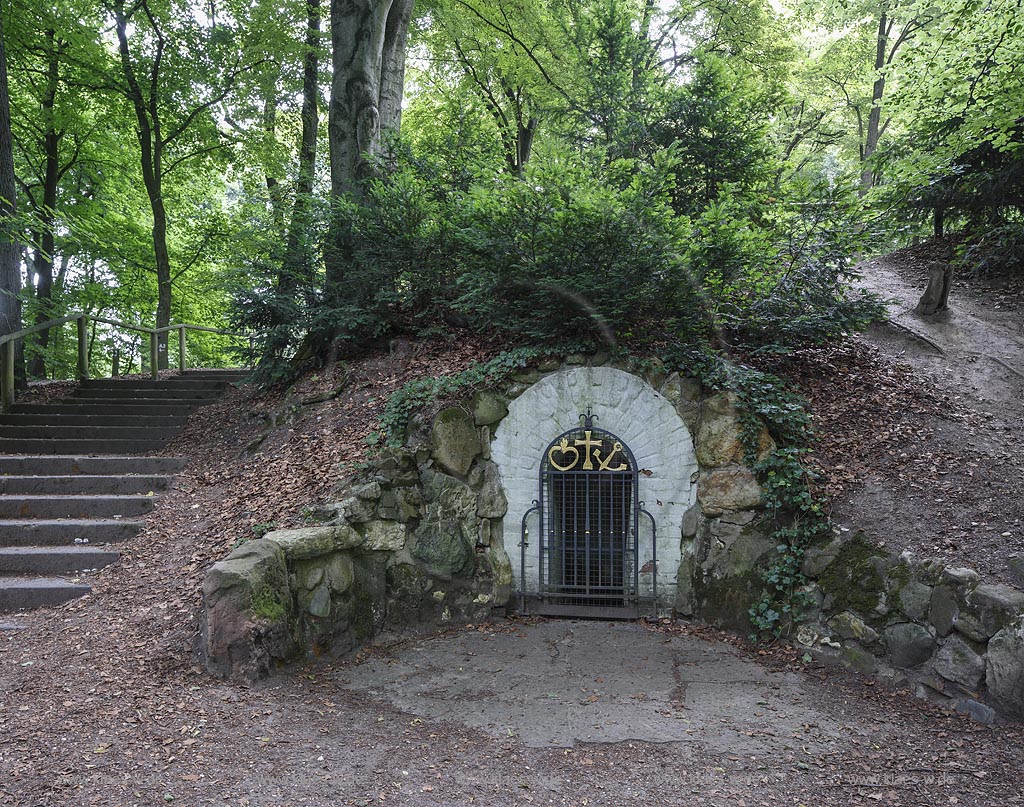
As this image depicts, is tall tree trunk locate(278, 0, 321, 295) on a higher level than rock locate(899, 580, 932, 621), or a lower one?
higher

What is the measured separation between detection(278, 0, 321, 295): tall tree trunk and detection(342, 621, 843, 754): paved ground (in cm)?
496

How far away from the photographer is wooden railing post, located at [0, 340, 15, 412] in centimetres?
841

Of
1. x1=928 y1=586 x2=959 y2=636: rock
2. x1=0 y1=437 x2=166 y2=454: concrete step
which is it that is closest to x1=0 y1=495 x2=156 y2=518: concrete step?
x1=0 y1=437 x2=166 y2=454: concrete step

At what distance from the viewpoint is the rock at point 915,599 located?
407cm

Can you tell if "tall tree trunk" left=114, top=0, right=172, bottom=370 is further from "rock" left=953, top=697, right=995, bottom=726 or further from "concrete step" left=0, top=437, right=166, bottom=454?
"rock" left=953, top=697, right=995, bottom=726

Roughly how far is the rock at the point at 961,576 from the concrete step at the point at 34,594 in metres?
6.19

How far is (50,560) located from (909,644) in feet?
21.6

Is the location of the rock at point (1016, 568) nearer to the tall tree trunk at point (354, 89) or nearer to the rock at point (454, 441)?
the rock at point (454, 441)

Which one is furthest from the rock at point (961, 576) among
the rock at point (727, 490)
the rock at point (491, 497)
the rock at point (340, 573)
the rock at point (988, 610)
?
the rock at point (340, 573)

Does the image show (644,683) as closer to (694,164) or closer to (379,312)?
(379,312)

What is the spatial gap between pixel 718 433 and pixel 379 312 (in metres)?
4.07

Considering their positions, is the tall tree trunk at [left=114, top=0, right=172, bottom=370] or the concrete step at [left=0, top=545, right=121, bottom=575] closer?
A: the concrete step at [left=0, top=545, right=121, bottom=575]

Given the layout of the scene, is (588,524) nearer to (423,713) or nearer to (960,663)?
Answer: (423,713)

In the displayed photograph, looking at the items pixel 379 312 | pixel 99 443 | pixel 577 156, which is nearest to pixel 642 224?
pixel 577 156
